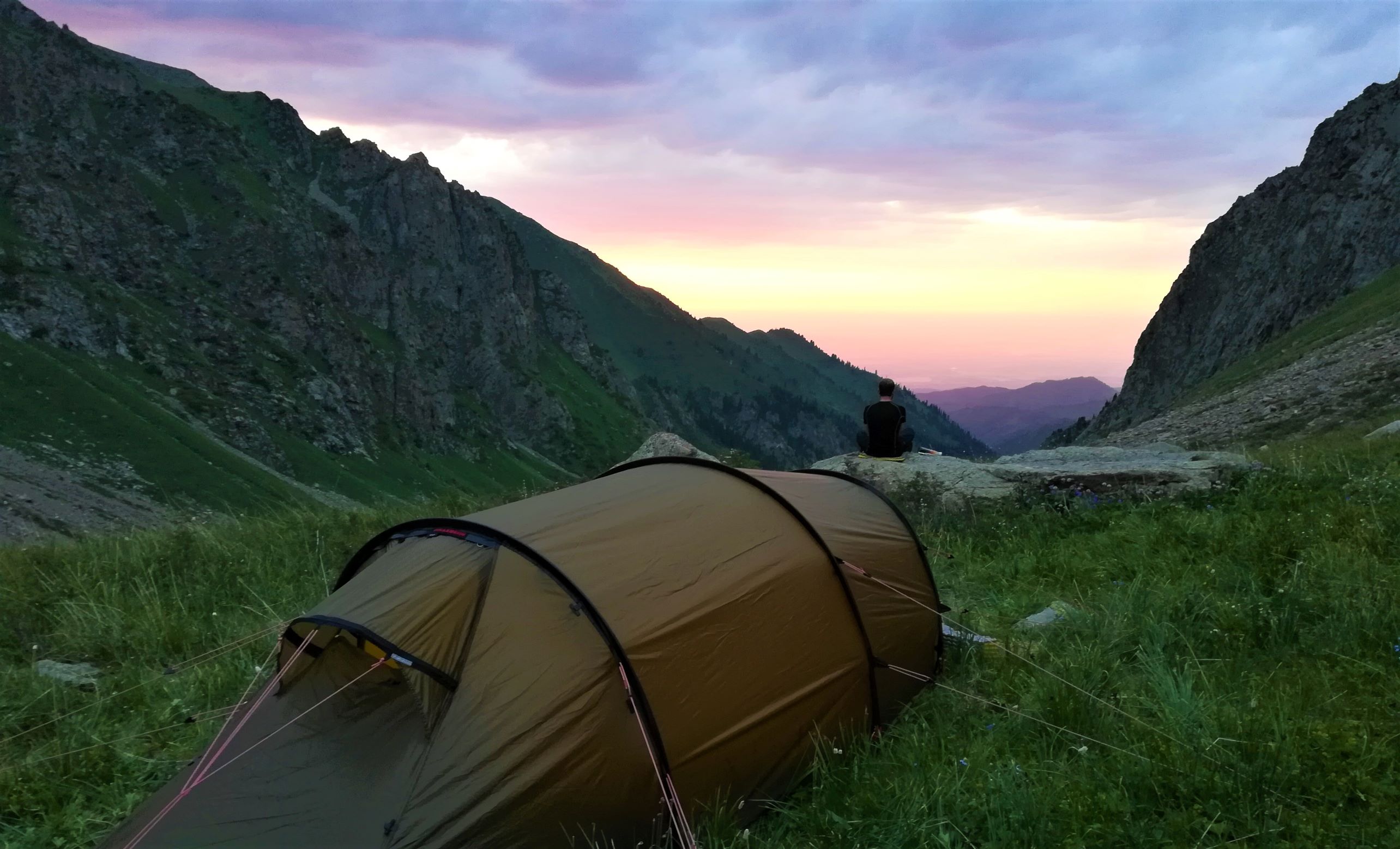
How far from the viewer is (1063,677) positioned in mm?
6109

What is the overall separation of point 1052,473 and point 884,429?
117 inches

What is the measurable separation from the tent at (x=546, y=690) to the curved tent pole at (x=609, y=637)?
1 cm

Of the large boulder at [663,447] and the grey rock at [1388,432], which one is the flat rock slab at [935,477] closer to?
the large boulder at [663,447]

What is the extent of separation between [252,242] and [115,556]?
538 ft

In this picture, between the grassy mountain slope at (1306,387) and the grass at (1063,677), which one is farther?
the grassy mountain slope at (1306,387)

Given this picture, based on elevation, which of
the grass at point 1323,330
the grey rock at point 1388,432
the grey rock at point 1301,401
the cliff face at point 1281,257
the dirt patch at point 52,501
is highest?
the cliff face at point 1281,257

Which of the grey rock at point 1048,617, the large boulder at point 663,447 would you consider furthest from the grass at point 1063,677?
the large boulder at point 663,447

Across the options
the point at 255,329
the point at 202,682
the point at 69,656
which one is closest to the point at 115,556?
the point at 69,656

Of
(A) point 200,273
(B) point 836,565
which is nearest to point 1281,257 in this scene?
(B) point 836,565

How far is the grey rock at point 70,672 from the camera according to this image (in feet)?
23.7

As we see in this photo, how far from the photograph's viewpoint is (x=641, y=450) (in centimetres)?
1714

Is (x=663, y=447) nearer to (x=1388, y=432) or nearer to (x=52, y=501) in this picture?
(x=1388, y=432)

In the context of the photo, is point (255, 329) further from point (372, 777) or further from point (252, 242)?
point (372, 777)

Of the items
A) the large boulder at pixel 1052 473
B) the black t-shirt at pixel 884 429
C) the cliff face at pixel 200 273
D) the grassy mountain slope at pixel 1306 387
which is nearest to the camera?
the large boulder at pixel 1052 473
